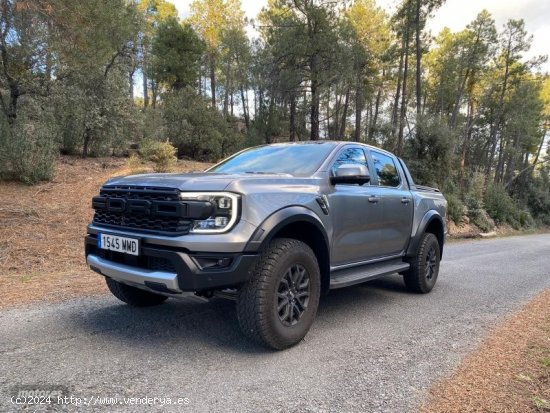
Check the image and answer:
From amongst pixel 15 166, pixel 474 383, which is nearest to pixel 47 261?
pixel 15 166

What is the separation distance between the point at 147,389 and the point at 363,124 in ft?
139

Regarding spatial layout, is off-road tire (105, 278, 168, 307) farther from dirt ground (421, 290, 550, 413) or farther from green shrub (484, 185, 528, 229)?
green shrub (484, 185, 528, 229)

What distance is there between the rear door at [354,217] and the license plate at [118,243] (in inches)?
74.6

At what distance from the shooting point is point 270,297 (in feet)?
10.9

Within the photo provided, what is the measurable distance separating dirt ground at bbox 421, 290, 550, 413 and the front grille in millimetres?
2219

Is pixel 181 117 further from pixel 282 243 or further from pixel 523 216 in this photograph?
pixel 523 216

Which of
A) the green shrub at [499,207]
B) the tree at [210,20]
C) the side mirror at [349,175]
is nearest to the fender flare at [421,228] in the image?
the side mirror at [349,175]

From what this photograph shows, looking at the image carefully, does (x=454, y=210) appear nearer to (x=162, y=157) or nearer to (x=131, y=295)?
(x=162, y=157)

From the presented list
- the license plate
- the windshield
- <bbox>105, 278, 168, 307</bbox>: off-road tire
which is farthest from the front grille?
the windshield

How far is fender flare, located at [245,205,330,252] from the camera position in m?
3.25

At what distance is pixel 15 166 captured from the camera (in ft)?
33.4

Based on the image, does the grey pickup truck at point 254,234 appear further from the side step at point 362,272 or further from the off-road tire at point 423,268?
the off-road tire at point 423,268

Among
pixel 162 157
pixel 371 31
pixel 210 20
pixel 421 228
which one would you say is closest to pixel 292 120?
pixel 371 31

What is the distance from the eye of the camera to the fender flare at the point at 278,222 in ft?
10.7
